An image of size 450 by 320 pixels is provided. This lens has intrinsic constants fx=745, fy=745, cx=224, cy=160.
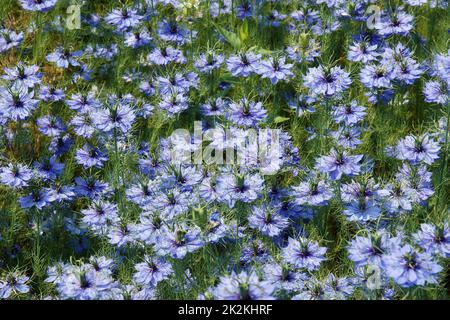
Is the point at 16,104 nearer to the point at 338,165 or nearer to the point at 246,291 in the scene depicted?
the point at 338,165

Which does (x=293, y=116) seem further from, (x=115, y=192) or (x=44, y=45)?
(x=44, y=45)

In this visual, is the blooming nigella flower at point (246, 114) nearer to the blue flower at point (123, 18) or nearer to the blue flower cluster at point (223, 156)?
the blue flower cluster at point (223, 156)

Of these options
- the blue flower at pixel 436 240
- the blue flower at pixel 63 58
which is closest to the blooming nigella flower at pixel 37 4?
the blue flower at pixel 63 58

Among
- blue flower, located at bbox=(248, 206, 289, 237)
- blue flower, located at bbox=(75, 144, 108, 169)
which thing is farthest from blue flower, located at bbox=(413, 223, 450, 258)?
blue flower, located at bbox=(75, 144, 108, 169)

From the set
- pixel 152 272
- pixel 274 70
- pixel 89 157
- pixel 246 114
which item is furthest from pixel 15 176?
pixel 274 70

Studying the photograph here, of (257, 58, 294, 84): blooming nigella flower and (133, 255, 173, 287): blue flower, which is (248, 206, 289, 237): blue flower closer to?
(133, 255, 173, 287): blue flower

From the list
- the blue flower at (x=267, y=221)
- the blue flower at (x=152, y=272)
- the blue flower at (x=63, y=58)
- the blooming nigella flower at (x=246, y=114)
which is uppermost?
the blue flower at (x=63, y=58)

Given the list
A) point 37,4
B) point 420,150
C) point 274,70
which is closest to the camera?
point 420,150

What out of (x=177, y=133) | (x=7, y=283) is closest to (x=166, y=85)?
(x=177, y=133)
